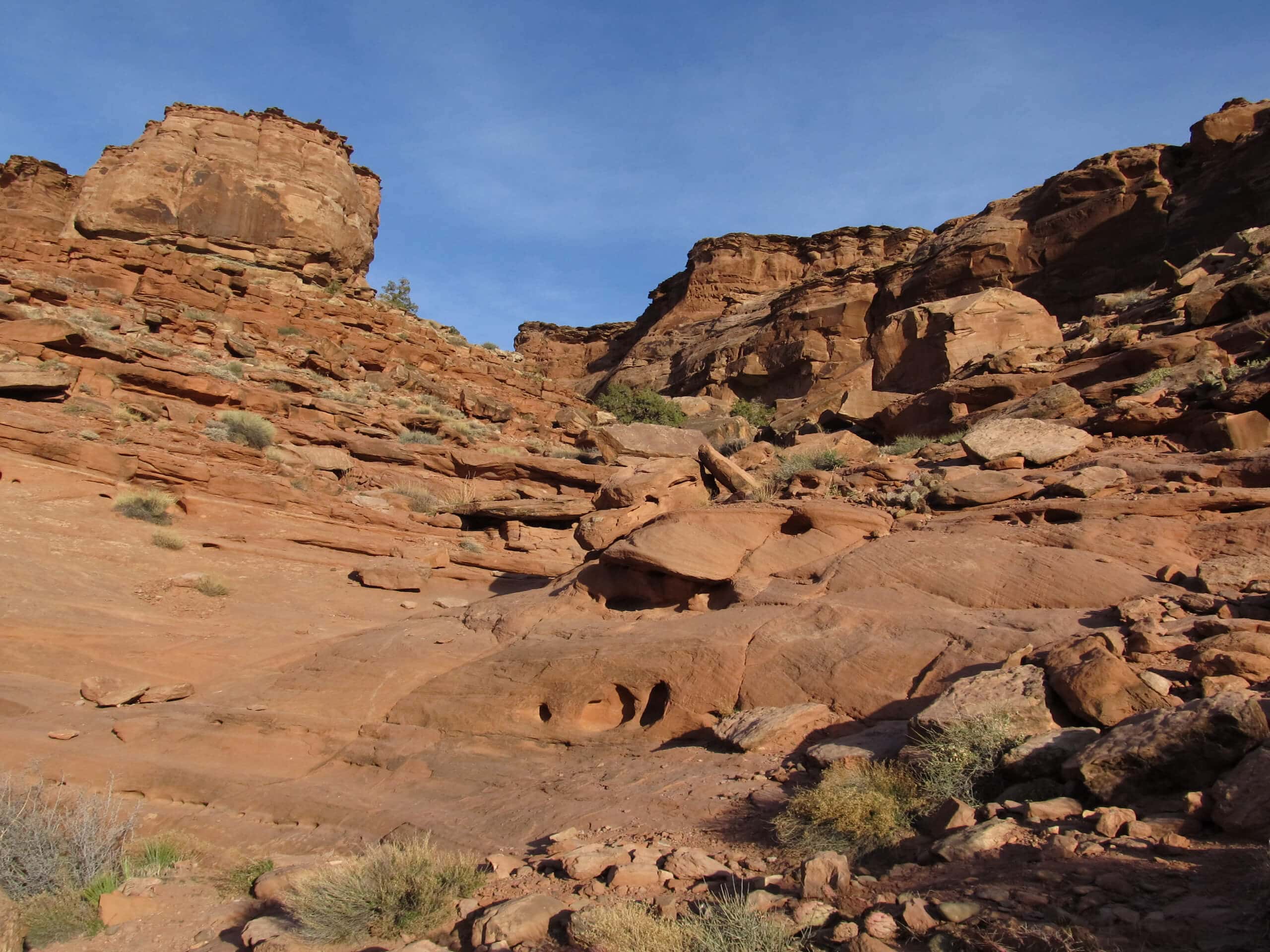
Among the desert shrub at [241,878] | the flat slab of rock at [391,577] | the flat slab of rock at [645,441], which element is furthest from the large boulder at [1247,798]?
the flat slab of rock at [645,441]

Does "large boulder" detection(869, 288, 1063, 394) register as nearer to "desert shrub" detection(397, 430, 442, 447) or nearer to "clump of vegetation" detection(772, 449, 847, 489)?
"clump of vegetation" detection(772, 449, 847, 489)

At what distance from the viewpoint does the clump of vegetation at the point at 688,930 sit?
11.0 feet

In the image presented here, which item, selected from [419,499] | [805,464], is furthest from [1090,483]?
[419,499]

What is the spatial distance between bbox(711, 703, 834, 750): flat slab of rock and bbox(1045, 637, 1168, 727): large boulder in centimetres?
175

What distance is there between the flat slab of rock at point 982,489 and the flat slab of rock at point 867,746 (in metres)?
4.20

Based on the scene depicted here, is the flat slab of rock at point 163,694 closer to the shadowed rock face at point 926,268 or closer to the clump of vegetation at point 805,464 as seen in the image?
the clump of vegetation at point 805,464

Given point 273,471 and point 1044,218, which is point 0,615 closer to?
point 273,471

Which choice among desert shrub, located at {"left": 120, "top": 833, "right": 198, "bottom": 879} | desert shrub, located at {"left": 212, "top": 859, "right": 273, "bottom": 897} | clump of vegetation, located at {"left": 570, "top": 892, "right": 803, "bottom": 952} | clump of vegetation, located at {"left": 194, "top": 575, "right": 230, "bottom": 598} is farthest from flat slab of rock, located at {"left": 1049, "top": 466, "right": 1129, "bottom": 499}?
clump of vegetation, located at {"left": 194, "top": 575, "right": 230, "bottom": 598}

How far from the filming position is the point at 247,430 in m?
17.4

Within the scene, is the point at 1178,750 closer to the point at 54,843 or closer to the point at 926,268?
the point at 54,843

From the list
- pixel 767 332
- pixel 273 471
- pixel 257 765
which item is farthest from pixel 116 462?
pixel 767 332

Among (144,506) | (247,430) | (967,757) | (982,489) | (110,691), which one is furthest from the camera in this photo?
(247,430)

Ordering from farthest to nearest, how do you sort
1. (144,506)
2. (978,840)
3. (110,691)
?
(144,506) → (110,691) → (978,840)

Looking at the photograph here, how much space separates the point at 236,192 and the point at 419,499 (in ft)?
82.1
